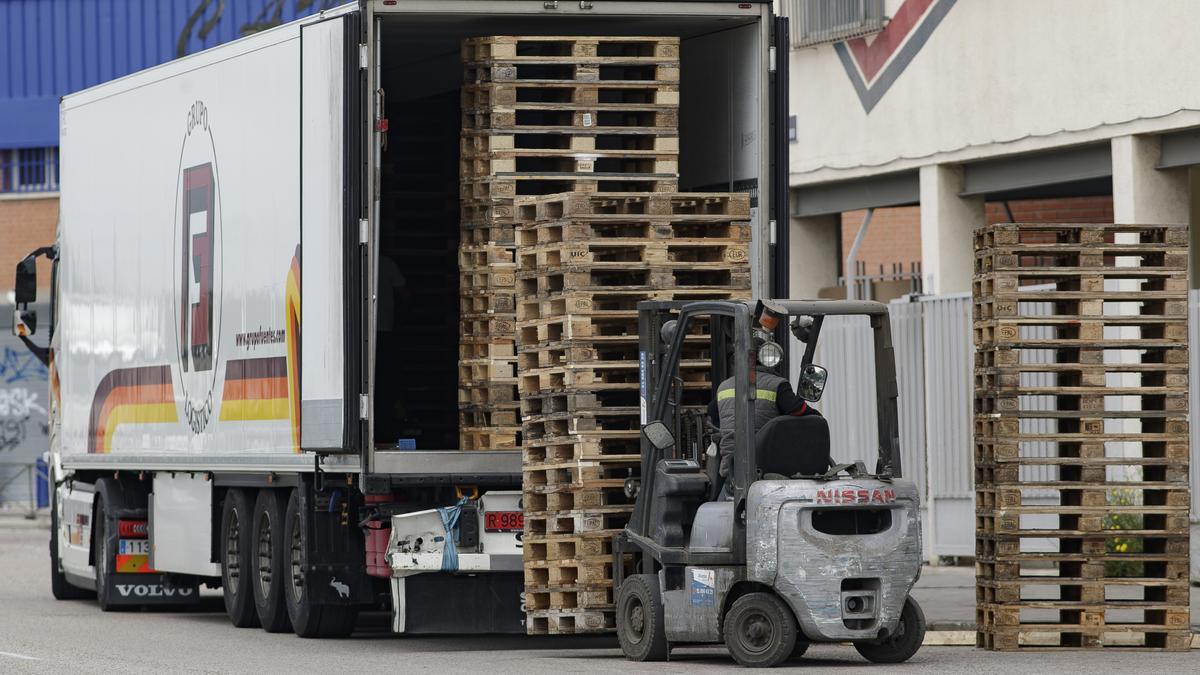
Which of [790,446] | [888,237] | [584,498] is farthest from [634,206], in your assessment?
[888,237]

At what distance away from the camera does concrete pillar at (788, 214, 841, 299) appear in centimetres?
2555

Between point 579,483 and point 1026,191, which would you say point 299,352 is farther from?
point 1026,191

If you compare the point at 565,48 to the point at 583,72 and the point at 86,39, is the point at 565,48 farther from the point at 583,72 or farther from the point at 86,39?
the point at 86,39

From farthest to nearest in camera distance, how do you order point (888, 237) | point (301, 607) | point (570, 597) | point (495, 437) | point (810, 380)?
1. point (888, 237)
2. point (301, 607)
3. point (495, 437)
4. point (570, 597)
5. point (810, 380)

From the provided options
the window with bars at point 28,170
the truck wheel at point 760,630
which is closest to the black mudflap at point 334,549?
the truck wheel at point 760,630

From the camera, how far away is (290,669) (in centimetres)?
1272

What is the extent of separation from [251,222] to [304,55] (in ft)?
4.84

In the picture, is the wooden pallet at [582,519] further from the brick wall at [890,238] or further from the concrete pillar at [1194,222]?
the brick wall at [890,238]

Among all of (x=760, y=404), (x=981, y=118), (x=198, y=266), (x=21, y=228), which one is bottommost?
(x=760, y=404)

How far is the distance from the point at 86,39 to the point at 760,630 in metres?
32.5

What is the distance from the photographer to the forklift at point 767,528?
1188 centimetres

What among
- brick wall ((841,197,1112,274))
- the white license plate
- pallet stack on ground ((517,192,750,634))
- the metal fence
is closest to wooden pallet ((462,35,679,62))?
pallet stack on ground ((517,192,750,634))

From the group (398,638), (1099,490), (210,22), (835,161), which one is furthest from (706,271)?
(210,22)

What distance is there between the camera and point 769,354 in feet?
39.6
